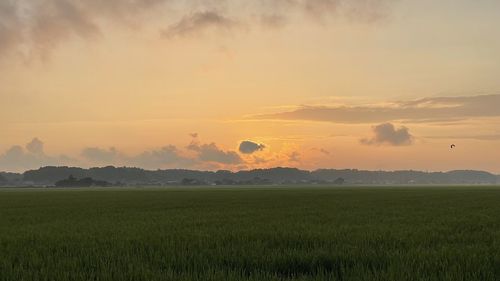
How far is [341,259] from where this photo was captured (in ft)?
30.8

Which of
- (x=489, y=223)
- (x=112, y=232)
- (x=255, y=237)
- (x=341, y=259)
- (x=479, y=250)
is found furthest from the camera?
→ (x=489, y=223)

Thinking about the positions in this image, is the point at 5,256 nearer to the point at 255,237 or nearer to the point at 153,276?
the point at 153,276

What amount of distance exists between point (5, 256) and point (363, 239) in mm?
8674

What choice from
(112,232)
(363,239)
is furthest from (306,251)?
(112,232)

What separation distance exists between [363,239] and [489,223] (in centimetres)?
895

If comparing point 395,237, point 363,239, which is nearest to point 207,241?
point 363,239

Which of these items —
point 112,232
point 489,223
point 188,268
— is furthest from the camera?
point 489,223

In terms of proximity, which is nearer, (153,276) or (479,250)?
(153,276)

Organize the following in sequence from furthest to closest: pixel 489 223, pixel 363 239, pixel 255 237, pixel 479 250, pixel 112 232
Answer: pixel 489 223 < pixel 112 232 < pixel 255 237 < pixel 363 239 < pixel 479 250

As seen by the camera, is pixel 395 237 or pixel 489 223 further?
pixel 489 223

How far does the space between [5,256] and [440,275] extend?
9072 millimetres

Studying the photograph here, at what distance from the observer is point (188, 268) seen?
332 inches

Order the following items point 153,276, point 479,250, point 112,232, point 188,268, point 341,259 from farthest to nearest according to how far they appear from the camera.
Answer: point 112,232 < point 479,250 < point 341,259 < point 188,268 < point 153,276

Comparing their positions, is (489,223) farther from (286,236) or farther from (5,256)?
(5,256)
